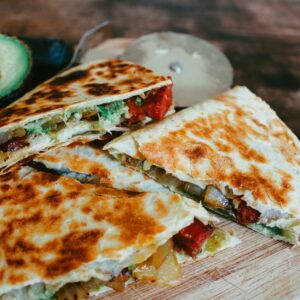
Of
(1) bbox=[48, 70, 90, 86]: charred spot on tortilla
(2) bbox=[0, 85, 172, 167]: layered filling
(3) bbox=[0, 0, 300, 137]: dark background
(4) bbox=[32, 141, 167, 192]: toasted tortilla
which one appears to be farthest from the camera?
(3) bbox=[0, 0, 300, 137]: dark background

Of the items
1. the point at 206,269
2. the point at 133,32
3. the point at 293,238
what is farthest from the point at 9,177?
the point at 133,32

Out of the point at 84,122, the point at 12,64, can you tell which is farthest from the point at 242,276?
the point at 12,64

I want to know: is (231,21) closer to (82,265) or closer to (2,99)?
(2,99)

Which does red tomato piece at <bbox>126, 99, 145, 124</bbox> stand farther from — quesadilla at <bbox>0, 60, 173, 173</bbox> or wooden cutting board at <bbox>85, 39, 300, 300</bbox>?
wooden cutting board at <bbox>85, 39, 300, 300</bbox>

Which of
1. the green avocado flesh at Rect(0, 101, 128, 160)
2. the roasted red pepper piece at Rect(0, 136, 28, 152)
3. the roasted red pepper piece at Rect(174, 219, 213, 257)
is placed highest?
the green avocado flesh at Rect(0, 101, 128, 160)

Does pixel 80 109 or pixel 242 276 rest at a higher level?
pixel 80 109

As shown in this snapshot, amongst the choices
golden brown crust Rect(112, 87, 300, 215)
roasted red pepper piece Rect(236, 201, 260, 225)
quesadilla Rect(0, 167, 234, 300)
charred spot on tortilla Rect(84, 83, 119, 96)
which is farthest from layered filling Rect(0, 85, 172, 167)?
roasted red pepper piece Rect(236, 201, 260, 225)

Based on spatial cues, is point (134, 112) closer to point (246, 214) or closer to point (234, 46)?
point (246, 214)
